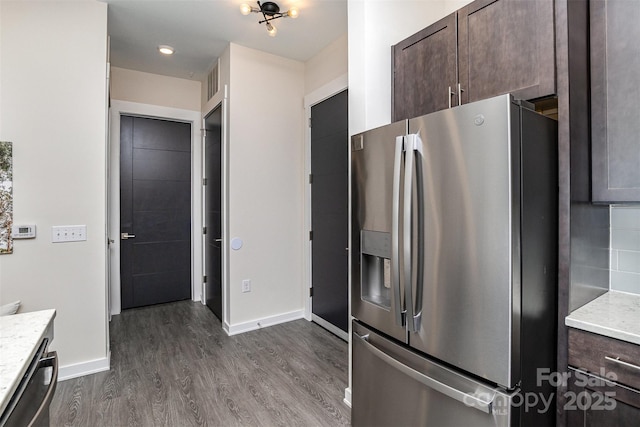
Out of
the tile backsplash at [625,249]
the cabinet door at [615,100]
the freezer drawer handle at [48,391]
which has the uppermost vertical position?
the cabinet door at [615,100]

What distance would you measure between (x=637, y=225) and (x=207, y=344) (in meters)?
3.18

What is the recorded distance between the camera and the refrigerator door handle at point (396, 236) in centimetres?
141

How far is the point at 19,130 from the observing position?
226 cm

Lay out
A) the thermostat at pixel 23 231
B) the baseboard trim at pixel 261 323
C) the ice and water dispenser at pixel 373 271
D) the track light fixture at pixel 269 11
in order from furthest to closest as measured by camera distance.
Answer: the baseboard trim at pixel 261 323 < the track light fixture at pixel 269 11 < the thermostat at pixel 23 231 < the ice and water dispenser at pixel 373 271

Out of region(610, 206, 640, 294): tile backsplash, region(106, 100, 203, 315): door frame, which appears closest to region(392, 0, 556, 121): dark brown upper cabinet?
region(610, 206, 640, 294): tile backsplash

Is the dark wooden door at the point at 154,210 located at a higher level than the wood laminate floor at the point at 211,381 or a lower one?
higher

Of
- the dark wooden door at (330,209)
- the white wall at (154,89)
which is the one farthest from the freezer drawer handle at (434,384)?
the white wall at (154,89)

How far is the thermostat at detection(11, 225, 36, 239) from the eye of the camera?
2.25 m

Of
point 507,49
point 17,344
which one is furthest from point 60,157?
point 507,49

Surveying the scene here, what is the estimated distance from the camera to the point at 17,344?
0.98m

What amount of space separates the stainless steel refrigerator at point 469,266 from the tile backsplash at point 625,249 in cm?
54

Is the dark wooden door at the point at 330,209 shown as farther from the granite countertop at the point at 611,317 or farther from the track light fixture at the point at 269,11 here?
the granite countertop at the point at 611,317

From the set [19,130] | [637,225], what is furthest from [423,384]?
[19,130]

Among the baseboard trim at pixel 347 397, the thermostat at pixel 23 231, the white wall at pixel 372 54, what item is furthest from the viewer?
the thermostat at pixel 23 231
